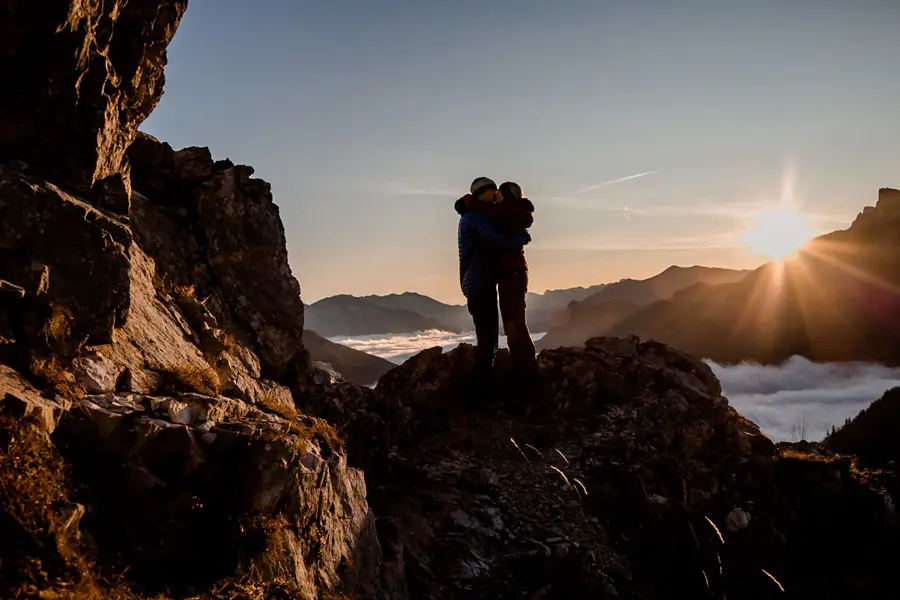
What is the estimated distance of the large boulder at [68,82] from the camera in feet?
29.7

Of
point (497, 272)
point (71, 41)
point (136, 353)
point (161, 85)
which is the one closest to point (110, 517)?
point (136, 353)

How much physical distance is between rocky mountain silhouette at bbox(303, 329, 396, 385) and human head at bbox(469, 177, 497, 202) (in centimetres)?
14675

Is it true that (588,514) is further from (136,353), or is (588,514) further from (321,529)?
(136,353)

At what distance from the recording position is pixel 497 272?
58.8ft

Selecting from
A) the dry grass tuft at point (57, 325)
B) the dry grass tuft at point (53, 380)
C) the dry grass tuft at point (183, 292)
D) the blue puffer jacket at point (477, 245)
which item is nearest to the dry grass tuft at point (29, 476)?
the dry grass tuft at point (53, 380)

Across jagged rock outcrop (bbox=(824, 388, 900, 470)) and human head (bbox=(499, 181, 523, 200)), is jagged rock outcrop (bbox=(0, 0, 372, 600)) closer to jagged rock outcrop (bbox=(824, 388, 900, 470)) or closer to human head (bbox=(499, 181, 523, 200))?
human head (bbox=(499, 181, 523, 200))

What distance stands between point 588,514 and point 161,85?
43.2ft

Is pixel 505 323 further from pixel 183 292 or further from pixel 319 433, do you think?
pixel 183 292

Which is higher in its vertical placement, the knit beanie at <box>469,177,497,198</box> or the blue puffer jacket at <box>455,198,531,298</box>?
the knit beanie at <box>469,177,497,198</box>

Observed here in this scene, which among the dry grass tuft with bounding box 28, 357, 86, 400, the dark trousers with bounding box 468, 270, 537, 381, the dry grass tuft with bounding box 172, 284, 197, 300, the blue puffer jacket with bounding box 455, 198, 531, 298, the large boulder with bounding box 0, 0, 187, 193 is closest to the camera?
the dry grass tuft with bounding box 28, 357, 86, 400

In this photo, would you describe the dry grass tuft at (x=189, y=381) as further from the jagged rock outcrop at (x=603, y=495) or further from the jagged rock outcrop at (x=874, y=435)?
the jagged rock outcrop at (x=874, y=435)

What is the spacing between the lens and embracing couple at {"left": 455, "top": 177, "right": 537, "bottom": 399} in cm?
1738

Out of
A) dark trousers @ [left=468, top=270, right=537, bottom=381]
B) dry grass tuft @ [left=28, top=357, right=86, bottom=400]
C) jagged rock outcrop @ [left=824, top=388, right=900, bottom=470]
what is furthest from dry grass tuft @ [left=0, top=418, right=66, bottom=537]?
jagged rock outcrop @ [left=824, top=388, right=900, bottom=470]

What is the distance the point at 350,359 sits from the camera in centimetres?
18200
